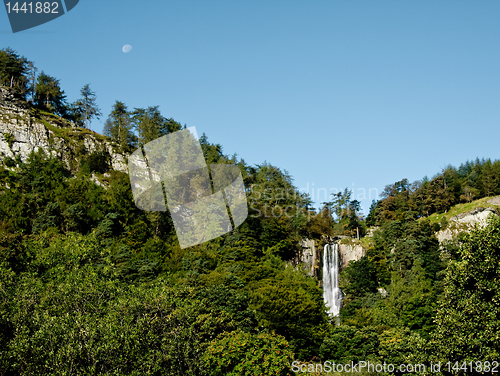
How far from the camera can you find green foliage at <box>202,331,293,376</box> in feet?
80.5

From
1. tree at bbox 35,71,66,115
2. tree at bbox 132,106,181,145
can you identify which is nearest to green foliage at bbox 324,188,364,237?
tree at bbox 132,106,181,145

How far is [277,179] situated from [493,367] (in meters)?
56.0

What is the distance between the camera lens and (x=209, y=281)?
3453 centimetres

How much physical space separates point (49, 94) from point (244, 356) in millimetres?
67453

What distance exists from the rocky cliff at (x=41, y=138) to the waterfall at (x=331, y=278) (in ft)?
110

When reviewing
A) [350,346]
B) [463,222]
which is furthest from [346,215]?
[350,346]

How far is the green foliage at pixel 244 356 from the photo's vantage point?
80.5 feet

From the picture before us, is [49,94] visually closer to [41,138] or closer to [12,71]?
[12,71]

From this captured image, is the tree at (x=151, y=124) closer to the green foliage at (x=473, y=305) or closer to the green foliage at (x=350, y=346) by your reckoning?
the green foliage at (x=350, y=346)

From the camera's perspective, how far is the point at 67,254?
33.1m

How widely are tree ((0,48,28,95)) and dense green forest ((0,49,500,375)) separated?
21 centimetres

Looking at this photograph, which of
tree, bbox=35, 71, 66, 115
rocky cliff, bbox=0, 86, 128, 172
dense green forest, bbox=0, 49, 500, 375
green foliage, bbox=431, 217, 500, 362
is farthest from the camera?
tree, bbox=35, 71, 66, 115

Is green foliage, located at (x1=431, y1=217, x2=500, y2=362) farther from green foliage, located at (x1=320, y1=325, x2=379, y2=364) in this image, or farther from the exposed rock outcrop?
the exposed rock outcrop

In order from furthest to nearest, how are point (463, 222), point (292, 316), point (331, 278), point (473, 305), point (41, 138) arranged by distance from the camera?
1. point (41, 138)
2. point (463, 222)
3. point (331, 278)
4. point (292, 316)
5. point (473, 305)
